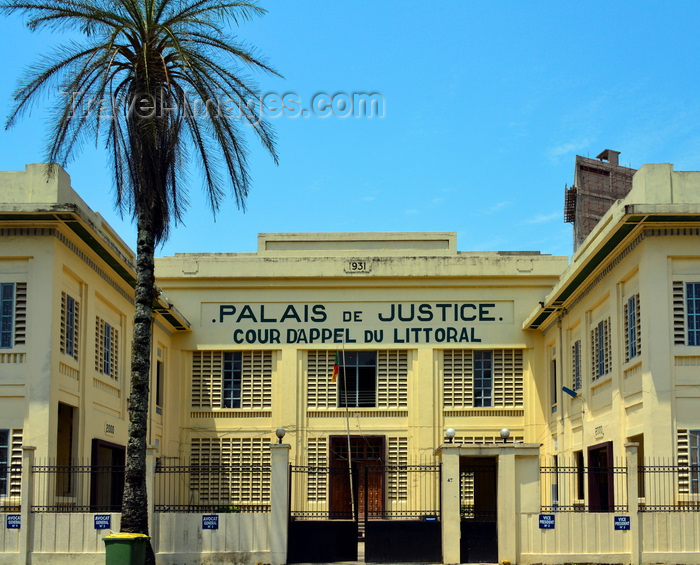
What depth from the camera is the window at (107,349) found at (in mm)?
25767

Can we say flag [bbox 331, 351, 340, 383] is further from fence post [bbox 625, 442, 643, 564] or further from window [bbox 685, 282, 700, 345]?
fence post [bbox 625, 442, 643, 564]

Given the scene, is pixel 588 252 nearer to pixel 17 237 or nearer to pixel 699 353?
pixel 699 353

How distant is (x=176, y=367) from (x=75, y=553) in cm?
1413

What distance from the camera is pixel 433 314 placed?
33.8 meters

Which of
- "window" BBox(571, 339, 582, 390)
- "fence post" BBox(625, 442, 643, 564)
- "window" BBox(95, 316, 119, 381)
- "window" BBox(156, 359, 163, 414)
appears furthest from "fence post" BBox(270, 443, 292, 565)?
"window" BBox(156, 359, 163, 414)

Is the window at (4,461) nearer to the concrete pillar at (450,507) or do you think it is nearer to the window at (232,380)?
the concrete pillar at (450,507)

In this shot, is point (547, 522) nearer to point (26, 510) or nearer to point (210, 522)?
point (210, 522)

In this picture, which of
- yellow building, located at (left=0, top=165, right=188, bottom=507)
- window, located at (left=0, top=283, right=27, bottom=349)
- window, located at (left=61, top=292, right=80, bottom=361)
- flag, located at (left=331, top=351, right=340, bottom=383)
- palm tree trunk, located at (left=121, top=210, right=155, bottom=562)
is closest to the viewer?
palm tree trunk, located at (left=121, top=210, right=155, bottom=562)

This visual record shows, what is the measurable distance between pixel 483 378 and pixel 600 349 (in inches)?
314

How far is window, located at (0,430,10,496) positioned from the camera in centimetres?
2084

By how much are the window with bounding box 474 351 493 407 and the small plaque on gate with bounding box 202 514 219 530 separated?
14841mm

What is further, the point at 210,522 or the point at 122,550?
the point at 210,522

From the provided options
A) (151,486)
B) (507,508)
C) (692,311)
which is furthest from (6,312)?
(692,311)

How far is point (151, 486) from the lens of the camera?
20.5 meters
